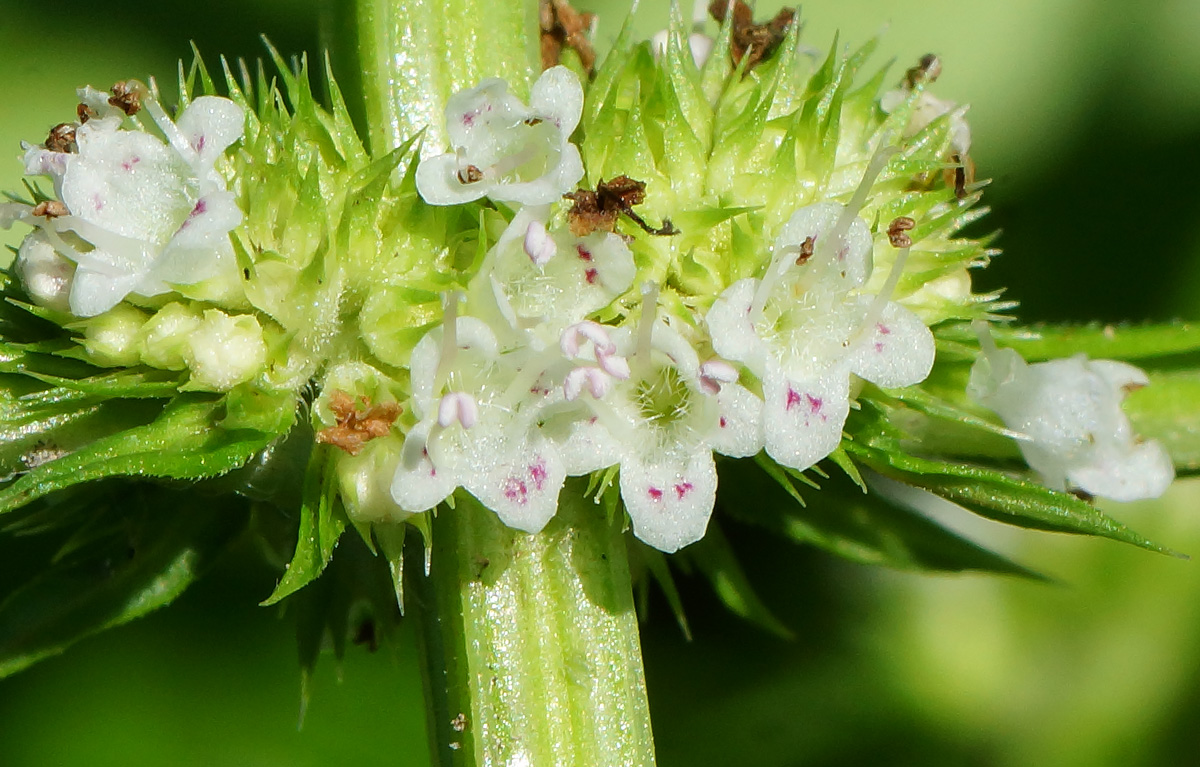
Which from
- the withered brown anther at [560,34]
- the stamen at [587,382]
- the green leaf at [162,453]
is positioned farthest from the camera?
the withered brown anther at [560,34]

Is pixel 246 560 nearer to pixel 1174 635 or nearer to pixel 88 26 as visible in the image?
pixel 88 26

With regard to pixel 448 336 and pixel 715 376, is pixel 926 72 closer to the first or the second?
pixel 715 376

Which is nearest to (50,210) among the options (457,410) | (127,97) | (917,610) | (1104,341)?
(127,97)

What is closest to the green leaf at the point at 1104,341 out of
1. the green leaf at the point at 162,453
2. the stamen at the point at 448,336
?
the stamen at the point at 448,336

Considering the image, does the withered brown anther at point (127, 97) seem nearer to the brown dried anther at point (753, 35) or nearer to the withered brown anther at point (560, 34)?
the withered brown anther at point (560, 34)

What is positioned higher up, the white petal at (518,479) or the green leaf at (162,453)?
the green leaf at (162,453)

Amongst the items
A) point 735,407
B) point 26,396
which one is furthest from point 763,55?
point 26,396
